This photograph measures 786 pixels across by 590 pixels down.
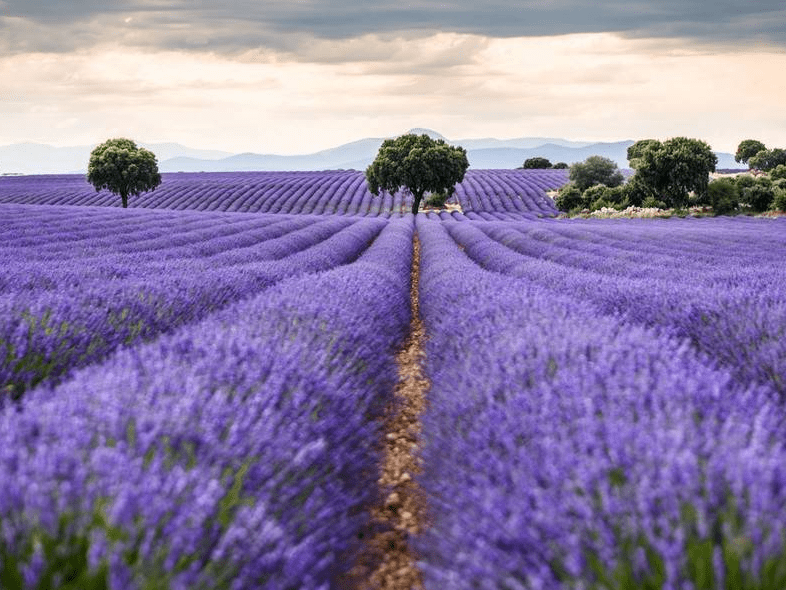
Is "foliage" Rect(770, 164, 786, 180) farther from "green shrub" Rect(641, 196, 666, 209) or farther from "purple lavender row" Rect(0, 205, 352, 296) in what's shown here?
"purple lavender row" Rect(0, 205, 352, 296)

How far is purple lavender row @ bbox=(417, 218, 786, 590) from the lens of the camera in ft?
4.27

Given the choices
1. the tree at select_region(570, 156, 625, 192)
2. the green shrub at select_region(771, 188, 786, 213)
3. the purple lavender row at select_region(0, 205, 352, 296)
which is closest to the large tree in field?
the tree at select_region(570, 156, 625, 192)

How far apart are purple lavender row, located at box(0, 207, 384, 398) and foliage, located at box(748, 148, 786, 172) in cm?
7752

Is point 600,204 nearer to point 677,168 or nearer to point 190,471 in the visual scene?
point 677,168

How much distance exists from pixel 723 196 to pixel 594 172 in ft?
41.1

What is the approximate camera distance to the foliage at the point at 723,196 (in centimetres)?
3334

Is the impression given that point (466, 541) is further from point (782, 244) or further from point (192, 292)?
point (782, 244)

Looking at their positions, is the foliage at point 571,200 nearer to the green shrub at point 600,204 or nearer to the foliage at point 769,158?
the green shrub at point 600,204

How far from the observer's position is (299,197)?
152 feet

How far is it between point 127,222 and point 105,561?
53.4 feet

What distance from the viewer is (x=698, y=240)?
14250 millimetres

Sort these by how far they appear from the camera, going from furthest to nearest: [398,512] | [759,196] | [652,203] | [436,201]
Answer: [436,201], [652,203], [759,196], [398,512]

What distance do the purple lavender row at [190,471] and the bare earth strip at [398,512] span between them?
18 centimetres

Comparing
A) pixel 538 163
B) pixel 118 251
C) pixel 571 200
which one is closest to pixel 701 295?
pixel 118 251
